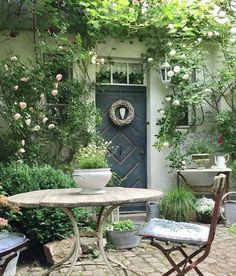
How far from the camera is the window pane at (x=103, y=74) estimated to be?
680cm

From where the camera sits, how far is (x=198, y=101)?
656 cm

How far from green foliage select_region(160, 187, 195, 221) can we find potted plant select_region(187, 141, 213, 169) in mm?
820

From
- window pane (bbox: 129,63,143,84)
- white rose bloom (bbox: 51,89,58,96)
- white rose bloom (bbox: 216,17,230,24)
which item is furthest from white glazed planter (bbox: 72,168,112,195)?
white rose bloom (bbox: 216,17,230,24)

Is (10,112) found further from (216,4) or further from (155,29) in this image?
(216,4)

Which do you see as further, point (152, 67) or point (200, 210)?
point (152, 67)

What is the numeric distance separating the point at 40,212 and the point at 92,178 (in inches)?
54.1

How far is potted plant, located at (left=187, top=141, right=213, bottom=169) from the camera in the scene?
6535mm

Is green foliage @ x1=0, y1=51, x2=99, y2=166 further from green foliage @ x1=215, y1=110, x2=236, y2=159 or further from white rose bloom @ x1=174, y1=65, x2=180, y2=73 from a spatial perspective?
green foliage @ x1=215, y1=110, x2=236, y2=159

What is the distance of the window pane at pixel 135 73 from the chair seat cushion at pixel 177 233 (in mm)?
4352

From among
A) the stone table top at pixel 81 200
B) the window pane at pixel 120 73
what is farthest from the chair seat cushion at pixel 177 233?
the window pane at pixel 120 73

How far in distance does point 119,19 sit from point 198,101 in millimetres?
1832

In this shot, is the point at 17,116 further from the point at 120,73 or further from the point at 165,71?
the point at 165,71

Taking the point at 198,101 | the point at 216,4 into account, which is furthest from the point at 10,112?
the point at 216,4

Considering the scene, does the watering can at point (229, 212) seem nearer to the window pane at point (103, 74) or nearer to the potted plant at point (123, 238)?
the potted plant at point (123, 238)
